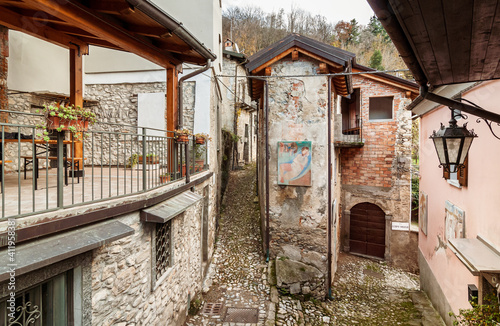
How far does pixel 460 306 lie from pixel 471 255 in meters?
2.01

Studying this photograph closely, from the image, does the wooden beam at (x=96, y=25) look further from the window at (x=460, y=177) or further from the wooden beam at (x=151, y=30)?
the window at (x=460, y=177)

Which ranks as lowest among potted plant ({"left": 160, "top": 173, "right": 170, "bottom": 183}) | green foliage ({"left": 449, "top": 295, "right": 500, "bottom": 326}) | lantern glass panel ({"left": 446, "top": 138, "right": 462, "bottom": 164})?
green foliage ({"left": 449, "top": 295, "right": 500, "bottom": 326})

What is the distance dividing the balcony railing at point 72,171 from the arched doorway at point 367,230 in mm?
6992

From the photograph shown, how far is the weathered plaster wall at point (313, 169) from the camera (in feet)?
23.0

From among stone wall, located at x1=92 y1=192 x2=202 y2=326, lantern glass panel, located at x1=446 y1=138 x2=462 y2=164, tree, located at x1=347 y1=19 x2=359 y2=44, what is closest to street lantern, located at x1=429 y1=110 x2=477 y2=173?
lantern glass panel, located at x1=446 y1=138 x2=462 y2=164

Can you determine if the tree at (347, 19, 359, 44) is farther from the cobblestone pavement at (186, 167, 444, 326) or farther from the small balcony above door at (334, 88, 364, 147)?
the cobblestone pavement at (186, 167, 444, 326)

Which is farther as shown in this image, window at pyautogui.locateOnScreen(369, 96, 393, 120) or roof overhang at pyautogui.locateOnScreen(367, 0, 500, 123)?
window at pyautogui.locateOnScreen(369, 96, 393, 120)

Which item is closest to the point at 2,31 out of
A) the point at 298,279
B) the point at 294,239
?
the point at 294,239

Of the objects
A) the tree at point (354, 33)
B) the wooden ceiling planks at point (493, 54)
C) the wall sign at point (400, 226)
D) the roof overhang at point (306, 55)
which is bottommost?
the wall sign at point (400, 226)

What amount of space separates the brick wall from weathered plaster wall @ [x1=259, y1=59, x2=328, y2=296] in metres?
4.04

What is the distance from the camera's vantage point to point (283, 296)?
21.7 feet

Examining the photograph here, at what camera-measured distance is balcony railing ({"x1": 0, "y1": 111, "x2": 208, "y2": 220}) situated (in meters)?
2.44

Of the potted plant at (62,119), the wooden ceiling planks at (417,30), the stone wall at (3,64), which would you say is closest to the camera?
the wooden ceiling planks at (417,30)

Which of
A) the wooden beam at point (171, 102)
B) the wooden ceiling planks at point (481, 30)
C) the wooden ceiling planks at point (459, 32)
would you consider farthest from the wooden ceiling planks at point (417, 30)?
the wooden beam at point (171, 102)
